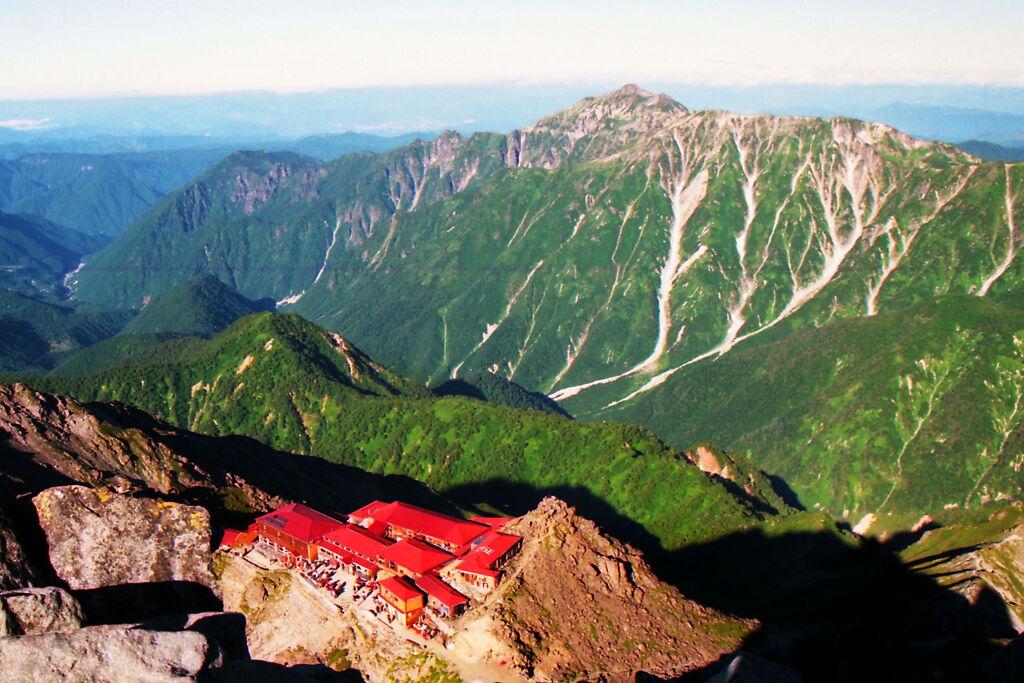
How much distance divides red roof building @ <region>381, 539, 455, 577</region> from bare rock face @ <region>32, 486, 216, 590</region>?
15.9m

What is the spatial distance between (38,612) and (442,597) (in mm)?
30718

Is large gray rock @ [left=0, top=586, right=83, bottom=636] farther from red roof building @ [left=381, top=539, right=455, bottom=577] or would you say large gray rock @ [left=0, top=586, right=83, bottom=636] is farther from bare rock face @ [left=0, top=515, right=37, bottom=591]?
red roof building @ [left=381, top=539, right=455, bottom=577]

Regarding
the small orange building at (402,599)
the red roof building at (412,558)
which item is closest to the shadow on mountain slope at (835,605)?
the small orange building at (402,599)

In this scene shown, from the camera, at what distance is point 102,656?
143 ft

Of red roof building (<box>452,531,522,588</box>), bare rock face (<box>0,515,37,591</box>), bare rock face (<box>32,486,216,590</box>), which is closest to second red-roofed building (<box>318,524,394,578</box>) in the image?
red roof building (<box>452,531,522,588</box>)

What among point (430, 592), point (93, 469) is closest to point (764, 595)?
point (430, 592)

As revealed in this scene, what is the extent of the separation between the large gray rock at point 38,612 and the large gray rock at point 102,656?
18.6ft

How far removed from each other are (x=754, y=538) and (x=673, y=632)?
104081mm

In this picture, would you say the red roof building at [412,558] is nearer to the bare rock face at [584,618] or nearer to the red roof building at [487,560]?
the red roof building at [487,560]

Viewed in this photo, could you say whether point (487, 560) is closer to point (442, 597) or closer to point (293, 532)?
point (442, 597)

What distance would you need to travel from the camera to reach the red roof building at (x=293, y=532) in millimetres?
77250

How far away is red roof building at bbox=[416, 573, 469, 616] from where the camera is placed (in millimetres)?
68938

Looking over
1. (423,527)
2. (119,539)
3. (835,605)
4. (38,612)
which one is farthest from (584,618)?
(835,605)

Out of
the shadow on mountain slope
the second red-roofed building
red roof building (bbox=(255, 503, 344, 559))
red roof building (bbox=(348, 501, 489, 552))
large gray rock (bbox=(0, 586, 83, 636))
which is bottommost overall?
the shadow on mountain slope
